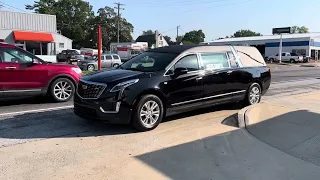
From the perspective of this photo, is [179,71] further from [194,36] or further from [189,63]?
[194,36]

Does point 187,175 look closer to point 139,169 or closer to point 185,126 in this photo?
point 139,169

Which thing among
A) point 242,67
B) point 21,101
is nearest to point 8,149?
point 21,101

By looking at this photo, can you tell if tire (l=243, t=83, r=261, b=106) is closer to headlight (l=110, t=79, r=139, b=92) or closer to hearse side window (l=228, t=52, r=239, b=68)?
hearse side window (l=228, t=52, r=239, b=68)

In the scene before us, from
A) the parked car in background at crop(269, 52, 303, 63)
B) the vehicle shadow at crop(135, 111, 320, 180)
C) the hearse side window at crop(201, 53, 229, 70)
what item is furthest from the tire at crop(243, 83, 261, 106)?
the parked car in background at crop(269, 52, 303, 63)

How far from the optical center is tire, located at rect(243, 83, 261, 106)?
9116 millimetres

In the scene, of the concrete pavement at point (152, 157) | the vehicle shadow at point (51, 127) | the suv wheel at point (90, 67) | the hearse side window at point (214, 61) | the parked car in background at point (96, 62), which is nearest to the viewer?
the concrete pavement at point (152, 157)

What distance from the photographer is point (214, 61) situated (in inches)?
323

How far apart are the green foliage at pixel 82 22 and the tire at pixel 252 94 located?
91.2m

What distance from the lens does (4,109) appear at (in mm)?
8586

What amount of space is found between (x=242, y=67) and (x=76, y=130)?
14.7ft

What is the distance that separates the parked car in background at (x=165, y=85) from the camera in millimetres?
6422

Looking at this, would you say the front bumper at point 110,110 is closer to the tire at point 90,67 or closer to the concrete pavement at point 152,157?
the concrete pavement at point 152,157

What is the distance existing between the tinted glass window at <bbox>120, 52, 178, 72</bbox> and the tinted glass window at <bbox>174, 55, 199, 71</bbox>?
0.17 m

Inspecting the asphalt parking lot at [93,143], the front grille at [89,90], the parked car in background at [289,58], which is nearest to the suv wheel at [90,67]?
the asphalt parking lot at [93,143]
